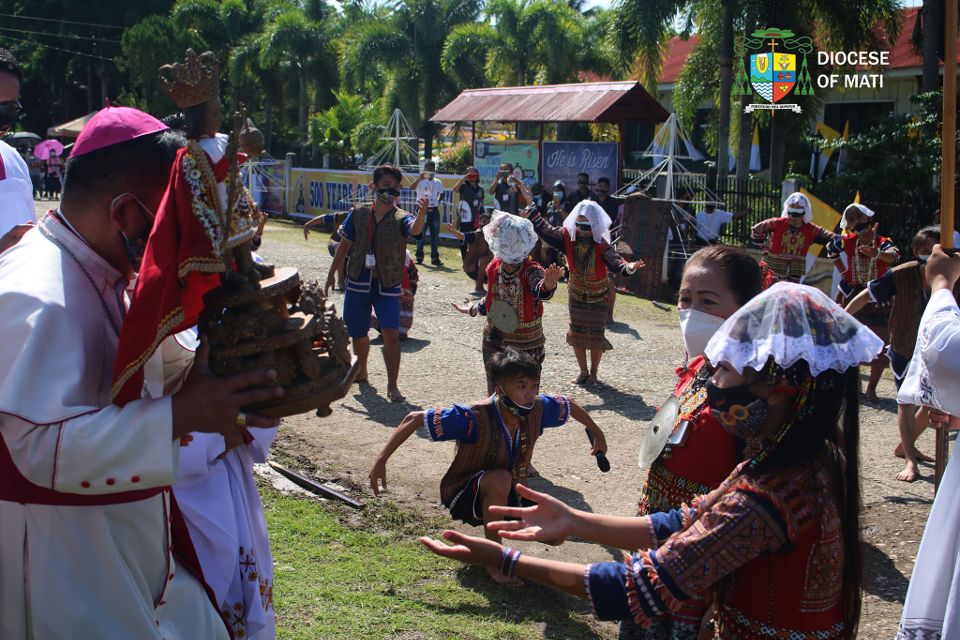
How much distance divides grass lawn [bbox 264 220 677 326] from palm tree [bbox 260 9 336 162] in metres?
9.15

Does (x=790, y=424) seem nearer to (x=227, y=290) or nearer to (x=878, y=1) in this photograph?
(x=227, y=290)

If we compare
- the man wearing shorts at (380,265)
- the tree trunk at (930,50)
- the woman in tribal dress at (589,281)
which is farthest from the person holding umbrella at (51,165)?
the woman in tribal dress at (589,281)

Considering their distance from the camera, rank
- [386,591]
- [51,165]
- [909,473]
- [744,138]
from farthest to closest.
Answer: [51,165] → [744,138] → [909,473] → [386,591]

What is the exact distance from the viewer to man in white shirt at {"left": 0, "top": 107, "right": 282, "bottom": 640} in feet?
6.46

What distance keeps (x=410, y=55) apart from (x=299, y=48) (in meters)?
4.46

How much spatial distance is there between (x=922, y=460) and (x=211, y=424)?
6.81 metres

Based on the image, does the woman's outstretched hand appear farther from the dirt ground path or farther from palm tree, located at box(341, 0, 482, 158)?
palm tree, located at box(341, 0, 482, 158)

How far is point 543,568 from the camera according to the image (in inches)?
96.9

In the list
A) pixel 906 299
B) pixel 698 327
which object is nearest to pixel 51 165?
pixel 906 299

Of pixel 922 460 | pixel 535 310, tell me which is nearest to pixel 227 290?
pixel 535 310

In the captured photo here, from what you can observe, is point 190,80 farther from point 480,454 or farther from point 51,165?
point 51,165

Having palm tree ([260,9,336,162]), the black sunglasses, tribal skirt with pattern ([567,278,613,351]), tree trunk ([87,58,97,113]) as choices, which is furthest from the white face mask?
tree trunk ([87,58,97,113])

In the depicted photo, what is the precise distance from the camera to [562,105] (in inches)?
810

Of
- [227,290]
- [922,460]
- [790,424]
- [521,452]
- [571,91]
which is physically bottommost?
[922,460]
